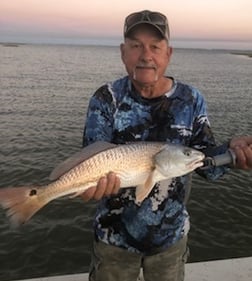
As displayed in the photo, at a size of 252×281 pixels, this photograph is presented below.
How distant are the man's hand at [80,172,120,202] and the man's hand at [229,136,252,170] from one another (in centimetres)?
114

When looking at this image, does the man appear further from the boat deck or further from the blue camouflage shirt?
the boat deck

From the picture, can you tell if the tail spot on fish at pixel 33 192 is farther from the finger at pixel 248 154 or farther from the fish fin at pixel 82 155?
the finger at pixel 248 154

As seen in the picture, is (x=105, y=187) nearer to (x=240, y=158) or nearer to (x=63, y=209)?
(x=240, y=158)

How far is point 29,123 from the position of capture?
22.2m

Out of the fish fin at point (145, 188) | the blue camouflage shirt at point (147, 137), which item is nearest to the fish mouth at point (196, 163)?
the blue camouflage shirt at point (147, 137)

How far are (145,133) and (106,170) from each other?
0.69 m

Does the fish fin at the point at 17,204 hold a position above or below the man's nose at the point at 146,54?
below

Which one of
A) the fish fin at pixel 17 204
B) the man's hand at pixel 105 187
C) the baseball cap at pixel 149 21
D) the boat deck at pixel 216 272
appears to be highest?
the baseball cap at pixel 149 21

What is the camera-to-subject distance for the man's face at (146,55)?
13.0 ft

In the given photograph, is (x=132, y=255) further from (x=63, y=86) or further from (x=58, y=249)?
(x=63, y=86)

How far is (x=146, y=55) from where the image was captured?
3941 mm

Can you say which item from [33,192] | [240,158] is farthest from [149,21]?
[33,192]

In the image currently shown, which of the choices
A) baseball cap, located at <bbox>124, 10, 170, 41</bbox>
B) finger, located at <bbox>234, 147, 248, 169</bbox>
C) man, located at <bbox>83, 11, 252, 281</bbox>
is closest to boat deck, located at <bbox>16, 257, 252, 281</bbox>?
man, located at <bbox>83, 11, 252, 281</bbox>

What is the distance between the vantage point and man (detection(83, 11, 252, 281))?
4.03m
